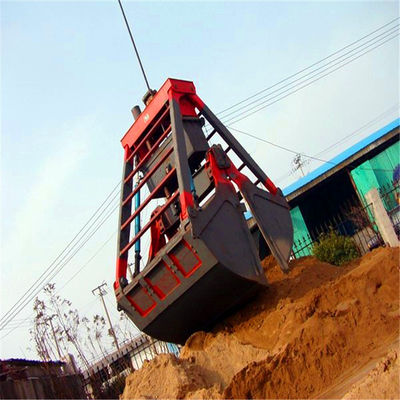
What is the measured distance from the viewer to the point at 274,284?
646 centimetres

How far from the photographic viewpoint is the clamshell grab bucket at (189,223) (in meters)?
5.53

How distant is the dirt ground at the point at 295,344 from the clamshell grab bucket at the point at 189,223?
34 cm

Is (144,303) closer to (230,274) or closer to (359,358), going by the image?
(230,274)

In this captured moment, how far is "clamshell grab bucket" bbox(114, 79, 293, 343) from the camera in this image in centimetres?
553

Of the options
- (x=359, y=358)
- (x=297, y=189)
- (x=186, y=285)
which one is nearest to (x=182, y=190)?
(x=186, y=285)

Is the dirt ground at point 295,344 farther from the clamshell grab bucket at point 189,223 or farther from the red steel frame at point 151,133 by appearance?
the red steel frame at point 151,133

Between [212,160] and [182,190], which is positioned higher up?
[212,160]

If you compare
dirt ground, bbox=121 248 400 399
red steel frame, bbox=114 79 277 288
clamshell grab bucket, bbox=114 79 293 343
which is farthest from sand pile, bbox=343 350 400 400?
red steel frame, bbox=114 79 277 288

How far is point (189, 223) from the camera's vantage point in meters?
5.42

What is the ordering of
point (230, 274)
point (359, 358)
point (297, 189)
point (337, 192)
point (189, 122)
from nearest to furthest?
point (359, 358) < point (230, 274) < point (189, 122) < point (297, 189) < point (337, 192)

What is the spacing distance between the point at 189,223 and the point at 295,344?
5.30 feet

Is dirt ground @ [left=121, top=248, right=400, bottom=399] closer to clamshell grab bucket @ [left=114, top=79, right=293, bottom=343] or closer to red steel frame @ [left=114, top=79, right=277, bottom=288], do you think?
clamshell grab bucket @ [left=114, top=79, right=293, bottom=343]

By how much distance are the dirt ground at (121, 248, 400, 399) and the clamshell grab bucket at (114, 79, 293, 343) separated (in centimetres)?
34

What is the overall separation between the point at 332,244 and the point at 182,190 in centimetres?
461
